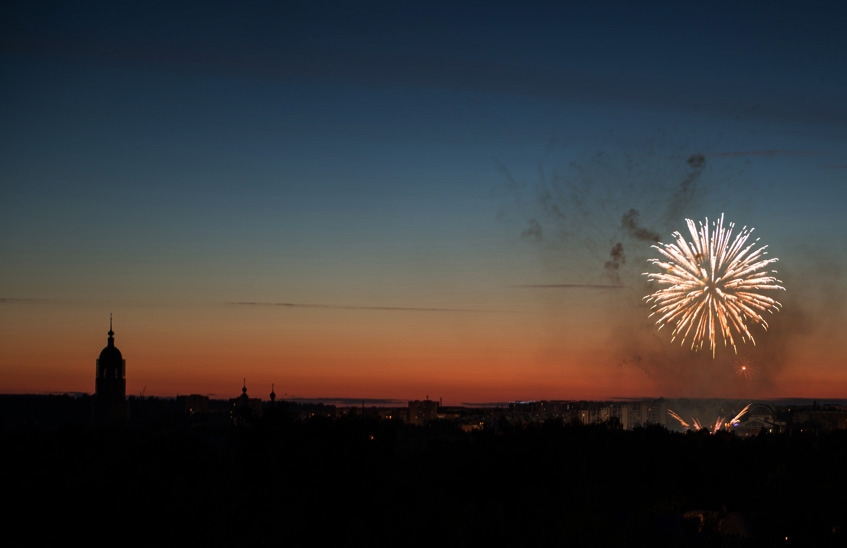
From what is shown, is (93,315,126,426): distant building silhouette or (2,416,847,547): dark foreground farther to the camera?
(93,315,126,426): distant building silhouette

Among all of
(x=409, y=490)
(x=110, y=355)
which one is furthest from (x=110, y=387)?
(x=409, y=490)

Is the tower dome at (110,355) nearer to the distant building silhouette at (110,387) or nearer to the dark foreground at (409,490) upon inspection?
the distant building silhouette at (110,387)

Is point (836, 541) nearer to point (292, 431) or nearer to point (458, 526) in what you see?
point (458, 526)

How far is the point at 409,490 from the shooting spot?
47.2m

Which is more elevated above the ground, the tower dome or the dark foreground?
the tower dome

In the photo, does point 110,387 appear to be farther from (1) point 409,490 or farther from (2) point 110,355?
(1) point 409,490

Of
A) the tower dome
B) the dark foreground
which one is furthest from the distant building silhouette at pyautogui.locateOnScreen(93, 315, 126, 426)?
the dark foreground

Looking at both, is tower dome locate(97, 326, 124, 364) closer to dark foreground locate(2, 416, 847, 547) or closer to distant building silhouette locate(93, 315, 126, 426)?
distant building silhouette locate(93, 315, 126, 426)

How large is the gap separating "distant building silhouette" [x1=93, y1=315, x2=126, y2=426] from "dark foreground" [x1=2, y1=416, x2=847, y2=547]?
344ft

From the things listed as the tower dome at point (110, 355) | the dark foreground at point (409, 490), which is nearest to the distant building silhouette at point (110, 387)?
the tower dome at point (110, 355)

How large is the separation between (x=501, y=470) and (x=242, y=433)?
16.0 metres

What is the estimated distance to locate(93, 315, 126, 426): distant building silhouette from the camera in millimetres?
178250

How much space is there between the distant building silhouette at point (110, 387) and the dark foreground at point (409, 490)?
105 metres

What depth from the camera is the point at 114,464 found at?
158 feet
